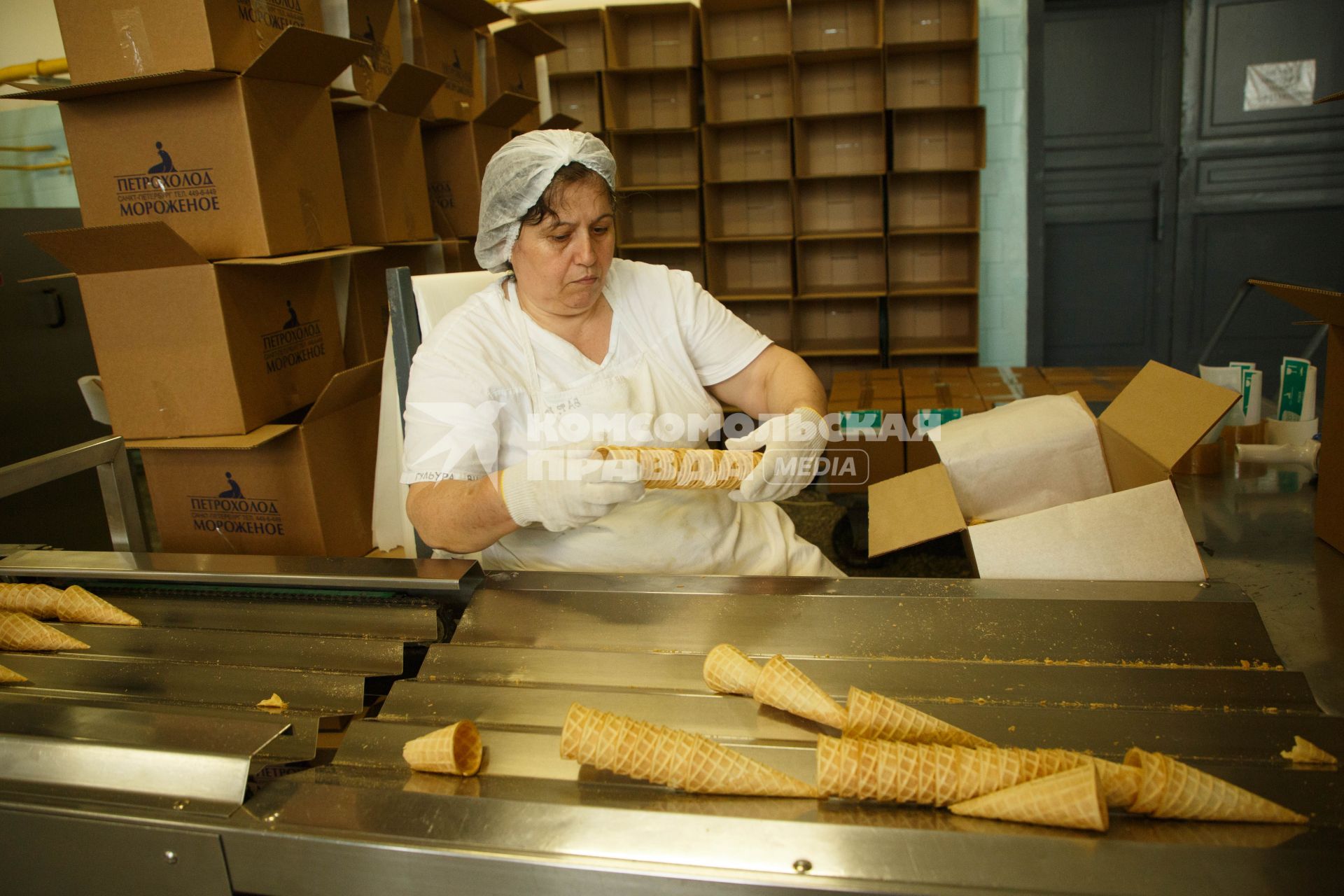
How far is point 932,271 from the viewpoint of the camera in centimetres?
524

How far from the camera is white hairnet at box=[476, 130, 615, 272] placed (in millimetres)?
1572

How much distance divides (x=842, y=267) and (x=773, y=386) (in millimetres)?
3664

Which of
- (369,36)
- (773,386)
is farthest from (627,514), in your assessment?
(369,36)

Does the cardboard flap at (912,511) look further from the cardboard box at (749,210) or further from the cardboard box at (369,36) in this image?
the cardboard box at (749,210)

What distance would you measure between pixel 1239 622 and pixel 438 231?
314 centimetres

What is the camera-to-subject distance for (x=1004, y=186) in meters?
5.10

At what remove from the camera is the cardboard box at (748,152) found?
5156 mm

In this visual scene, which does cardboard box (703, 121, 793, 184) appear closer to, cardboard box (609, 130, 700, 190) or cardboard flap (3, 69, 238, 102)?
cardboard box (609, 130, 700, 190)

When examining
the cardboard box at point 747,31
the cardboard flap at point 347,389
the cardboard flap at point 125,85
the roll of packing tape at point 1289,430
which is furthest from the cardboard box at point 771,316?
the cardboard flap at point 125,85

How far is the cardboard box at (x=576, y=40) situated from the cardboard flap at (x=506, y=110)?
148cm

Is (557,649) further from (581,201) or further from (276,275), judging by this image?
(276,275)

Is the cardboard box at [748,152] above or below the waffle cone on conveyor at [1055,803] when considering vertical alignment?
above

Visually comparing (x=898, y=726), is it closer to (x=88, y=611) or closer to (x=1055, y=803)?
(x=1055, y=803)

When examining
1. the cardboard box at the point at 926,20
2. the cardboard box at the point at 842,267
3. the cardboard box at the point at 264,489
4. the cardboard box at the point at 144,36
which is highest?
the cardboard box at the point at 926,20
